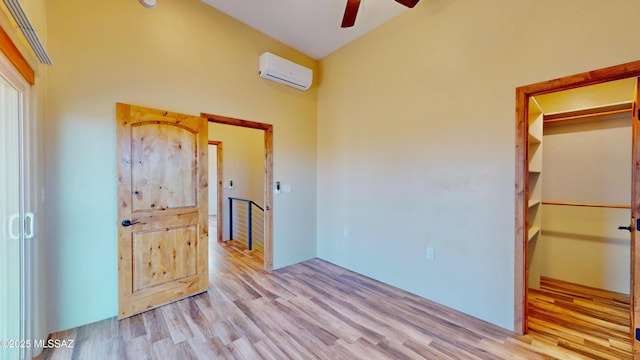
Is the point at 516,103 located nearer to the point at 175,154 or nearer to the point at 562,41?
the point at 562,41

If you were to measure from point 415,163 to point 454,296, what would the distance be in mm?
1409

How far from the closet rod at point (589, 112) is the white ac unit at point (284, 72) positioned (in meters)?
3.11

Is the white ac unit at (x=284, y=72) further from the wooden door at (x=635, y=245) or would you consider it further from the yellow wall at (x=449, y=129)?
the wooden door at (x=635, y=245)

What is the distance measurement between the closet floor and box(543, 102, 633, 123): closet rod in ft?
6.57

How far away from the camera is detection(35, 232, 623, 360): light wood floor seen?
1.90 meters

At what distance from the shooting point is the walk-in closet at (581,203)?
2727 mm

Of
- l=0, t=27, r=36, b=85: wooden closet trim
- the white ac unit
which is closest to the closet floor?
the white ac unit

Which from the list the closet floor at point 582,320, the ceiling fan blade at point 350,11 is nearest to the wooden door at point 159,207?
the ceiling fan blade at point 350,11

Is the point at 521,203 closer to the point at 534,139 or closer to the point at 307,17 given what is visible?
the point at 534,139

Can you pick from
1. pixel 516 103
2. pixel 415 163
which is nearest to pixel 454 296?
pixel 415 163

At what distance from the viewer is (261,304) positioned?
2635mm

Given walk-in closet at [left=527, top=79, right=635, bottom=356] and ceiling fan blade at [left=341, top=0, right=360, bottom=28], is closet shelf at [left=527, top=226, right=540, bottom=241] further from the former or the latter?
ceiling fan blade at [left=341, top=0, right=360, bottom=28]

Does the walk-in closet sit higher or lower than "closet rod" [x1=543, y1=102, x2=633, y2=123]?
lower

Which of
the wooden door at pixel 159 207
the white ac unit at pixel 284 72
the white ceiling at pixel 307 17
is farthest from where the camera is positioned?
the white ac unit at pixel 284 72
